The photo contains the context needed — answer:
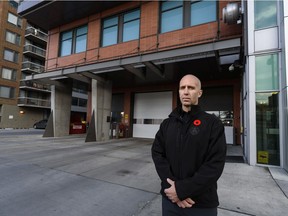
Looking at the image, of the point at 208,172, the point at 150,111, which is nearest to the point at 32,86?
the point at 150,111

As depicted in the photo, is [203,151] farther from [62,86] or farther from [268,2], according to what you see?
[62,86]

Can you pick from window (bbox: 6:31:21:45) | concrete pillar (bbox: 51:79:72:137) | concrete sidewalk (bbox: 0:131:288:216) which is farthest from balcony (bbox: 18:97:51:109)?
concrete sidewalk (bbox: 0:131:288:216)

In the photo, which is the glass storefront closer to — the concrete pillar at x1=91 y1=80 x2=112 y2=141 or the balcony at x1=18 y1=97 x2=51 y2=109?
the concrete pillar at x1=91 y1=80 x2=112 y2=141

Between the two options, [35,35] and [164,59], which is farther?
→ [35,35]

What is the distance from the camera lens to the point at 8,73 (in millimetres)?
29547

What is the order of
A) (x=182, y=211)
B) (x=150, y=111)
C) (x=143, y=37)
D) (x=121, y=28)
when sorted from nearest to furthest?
(x=182, y=211), (x=143, y=37), (x=121, y=28), (x=150, y=111)

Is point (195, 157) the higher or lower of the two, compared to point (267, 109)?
lower

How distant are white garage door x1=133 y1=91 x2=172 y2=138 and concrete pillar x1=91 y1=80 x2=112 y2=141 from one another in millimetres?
3840

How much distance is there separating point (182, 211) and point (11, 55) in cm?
3684

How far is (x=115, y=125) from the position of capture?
52.2 feet

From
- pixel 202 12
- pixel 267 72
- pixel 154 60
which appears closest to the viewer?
pixel 267 72

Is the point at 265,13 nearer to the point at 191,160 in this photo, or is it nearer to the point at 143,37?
the point at 143,37

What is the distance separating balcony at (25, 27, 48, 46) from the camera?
3213 centimetres

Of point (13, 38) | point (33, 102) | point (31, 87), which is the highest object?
point (13, 38)
